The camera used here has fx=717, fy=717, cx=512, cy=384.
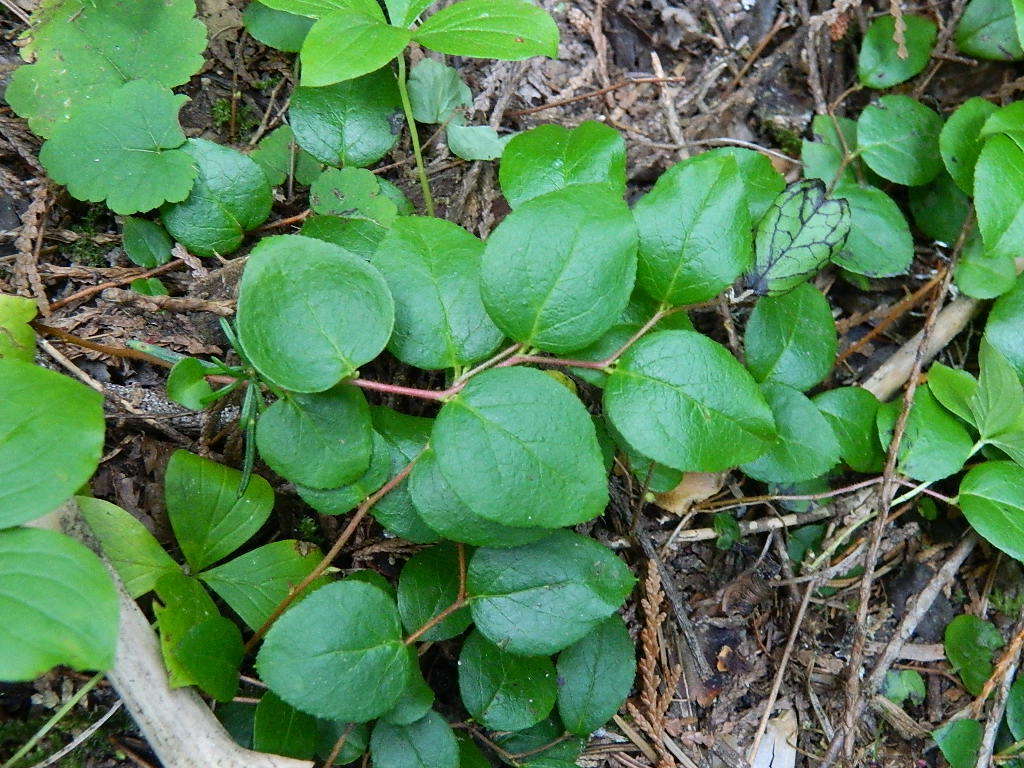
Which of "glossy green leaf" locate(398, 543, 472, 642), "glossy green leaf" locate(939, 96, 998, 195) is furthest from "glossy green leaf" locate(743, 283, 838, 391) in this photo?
"glossy green leaf" locate(398, 543, 472, 642)

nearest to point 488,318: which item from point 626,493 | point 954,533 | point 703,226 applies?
point 703,226

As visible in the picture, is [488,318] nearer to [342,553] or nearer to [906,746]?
[342,553]

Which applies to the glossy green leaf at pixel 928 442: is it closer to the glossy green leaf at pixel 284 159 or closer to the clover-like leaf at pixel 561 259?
the clover-like leaf at pixel 561 259

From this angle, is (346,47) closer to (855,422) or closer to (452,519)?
(452,519)

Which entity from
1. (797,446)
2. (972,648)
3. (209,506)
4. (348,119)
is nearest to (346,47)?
(348,119)

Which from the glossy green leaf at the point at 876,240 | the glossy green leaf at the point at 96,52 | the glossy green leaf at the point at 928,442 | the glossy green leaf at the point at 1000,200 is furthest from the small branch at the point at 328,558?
the glossy green leaf at the point at 1000,200

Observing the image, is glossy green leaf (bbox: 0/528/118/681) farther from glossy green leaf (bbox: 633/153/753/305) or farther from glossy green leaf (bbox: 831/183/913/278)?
glossy green leaf (bbox: 831/183/913/278)
